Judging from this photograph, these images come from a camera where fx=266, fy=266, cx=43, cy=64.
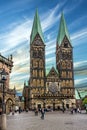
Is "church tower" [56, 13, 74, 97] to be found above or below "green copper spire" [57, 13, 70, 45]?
below

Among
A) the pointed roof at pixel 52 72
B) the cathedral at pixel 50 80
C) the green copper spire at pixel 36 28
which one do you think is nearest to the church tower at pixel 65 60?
the cathedral at pixel 50 80

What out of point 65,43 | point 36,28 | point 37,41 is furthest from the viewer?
point 36,28

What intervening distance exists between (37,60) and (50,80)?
10.5 metres

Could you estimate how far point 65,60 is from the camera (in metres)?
118

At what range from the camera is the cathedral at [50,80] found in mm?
113062

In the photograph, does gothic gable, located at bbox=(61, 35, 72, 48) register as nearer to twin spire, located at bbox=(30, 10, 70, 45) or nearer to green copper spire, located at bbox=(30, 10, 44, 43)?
twin spire, located at bbox=(30, 10, 70, 45)

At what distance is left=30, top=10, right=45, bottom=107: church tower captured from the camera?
4444 inches

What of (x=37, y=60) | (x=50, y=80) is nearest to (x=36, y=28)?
(x=37, y=60)

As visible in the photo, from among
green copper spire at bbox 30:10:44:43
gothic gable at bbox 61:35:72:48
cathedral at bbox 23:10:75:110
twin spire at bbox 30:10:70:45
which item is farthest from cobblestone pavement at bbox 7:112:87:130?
twin spire at bbox 30:10:70:45

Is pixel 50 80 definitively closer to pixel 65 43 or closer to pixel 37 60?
pixel 37 60

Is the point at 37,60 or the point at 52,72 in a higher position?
the point at 37,60

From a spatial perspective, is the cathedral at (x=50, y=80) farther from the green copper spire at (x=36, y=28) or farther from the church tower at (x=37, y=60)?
the green copper spire at (x=36, y=28)

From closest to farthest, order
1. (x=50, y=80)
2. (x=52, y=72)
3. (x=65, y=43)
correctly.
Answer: (x=50, y=80), (x=52, y=72), (x=65, y=43)

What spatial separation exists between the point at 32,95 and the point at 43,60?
16474 millimetres
